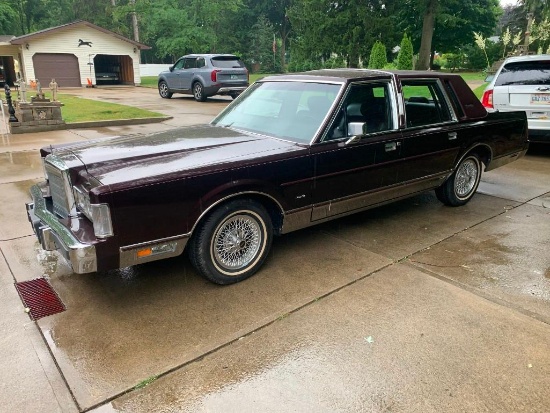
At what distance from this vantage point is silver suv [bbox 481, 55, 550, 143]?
7.80m

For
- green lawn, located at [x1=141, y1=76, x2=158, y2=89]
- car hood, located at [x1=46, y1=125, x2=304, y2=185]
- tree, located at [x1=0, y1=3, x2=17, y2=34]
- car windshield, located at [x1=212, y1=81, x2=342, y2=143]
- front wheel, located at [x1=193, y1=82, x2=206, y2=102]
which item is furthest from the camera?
tree, located at [x1=0, y1=3, x2=17, y2=34]

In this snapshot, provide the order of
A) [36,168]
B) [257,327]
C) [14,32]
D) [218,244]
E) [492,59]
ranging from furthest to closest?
[14,32], [492,59], [36,168], [218,244], [257,327]

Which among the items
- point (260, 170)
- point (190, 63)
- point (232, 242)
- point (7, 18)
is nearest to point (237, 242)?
point (232, 242)

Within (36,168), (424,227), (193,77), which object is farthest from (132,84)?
(424,227)

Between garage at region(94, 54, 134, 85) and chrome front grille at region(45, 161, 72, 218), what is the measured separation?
101ft

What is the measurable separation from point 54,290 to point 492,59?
4392 cm

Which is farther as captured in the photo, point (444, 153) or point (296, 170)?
point (444, 153)

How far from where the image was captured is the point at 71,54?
2917 cm

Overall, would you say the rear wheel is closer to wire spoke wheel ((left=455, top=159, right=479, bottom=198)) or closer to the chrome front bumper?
wire spoke wheel ((left=455, top=159, right=479, bottom=198))

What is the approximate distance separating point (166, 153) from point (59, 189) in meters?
0.88

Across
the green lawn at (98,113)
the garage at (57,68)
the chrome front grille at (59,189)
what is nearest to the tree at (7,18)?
the garage at (57,68)

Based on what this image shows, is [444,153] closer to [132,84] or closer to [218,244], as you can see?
[218,244]

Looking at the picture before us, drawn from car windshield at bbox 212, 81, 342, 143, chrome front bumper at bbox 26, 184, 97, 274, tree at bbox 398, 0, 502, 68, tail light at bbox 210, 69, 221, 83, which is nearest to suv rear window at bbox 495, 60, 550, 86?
car windshield at bbox 212, 81, 342, 143

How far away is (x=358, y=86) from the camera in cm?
441
